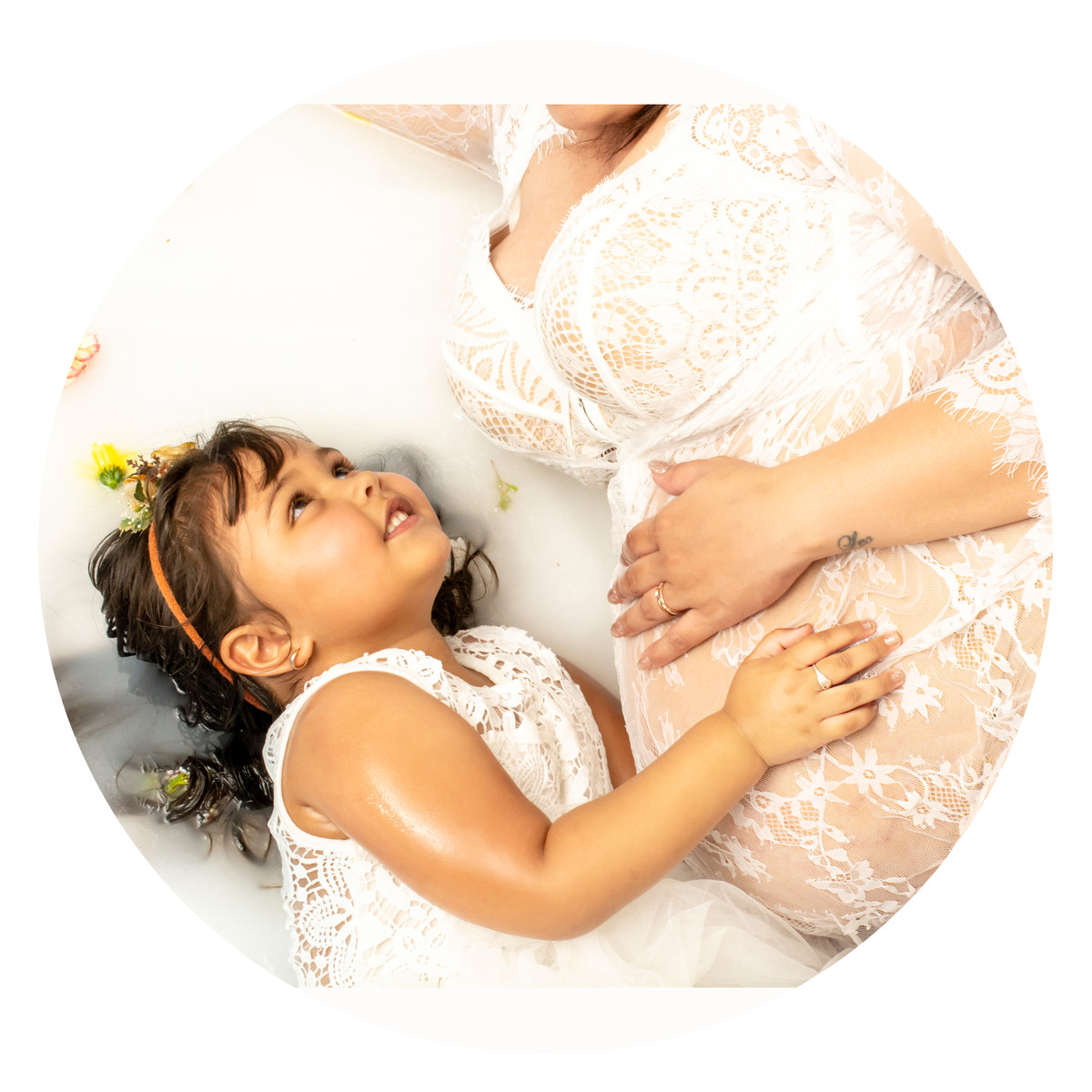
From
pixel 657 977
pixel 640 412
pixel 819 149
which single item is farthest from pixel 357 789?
pixel 819 149

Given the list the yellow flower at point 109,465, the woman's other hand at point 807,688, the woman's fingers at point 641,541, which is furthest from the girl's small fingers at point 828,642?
the yellow flower at point 109,465

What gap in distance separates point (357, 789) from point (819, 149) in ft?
2.61

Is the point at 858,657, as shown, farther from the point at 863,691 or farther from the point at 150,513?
the point at 150,513

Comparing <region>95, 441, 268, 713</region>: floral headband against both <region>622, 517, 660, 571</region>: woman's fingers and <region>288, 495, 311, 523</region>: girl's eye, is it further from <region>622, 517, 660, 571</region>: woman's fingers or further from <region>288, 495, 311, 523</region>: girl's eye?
<region>622, 517, 660, 571</region>: woman's fingers

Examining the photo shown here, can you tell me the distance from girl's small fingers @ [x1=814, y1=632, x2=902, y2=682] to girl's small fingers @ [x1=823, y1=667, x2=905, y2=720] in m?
0.01

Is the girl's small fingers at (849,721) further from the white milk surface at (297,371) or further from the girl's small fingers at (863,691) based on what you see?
the white milk surface at (297,371)

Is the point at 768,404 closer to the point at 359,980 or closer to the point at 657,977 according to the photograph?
the point at 657,977

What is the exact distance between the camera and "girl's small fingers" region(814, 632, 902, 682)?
884mm

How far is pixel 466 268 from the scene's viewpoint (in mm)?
1203

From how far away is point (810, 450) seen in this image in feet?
3.07

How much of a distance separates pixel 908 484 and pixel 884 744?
25cm

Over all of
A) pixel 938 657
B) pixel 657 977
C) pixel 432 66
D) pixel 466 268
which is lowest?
pixel 657 977

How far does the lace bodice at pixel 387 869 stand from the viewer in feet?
3.43

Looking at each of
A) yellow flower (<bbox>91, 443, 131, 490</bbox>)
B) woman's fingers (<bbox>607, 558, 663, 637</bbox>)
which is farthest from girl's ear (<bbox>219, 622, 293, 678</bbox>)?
woman's fingers (<bbox>607, 558, 663, 637</bbox>)
